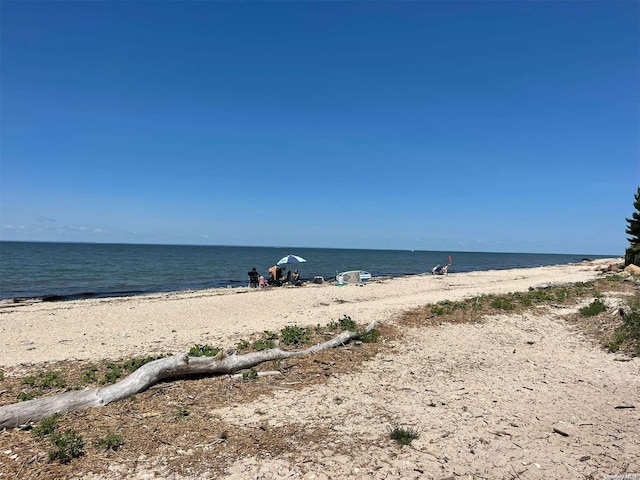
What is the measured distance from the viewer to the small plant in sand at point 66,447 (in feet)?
15.6

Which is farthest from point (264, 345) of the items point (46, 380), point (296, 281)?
point (296, 281)

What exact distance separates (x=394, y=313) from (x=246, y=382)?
8.11 m

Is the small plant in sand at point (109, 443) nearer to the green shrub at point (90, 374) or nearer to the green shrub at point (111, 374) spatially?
the green shrub at point (111, 374)

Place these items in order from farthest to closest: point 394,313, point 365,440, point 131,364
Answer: point 394,313
point 131,364
point 365,440

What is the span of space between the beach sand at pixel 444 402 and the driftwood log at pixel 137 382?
1377mm

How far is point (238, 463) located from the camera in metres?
4.77

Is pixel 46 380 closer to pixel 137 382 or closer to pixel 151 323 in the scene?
pixel 137 382

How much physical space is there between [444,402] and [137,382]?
5.06 meters

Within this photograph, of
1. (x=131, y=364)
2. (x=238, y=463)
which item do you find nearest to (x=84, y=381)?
(x=131, y=364)

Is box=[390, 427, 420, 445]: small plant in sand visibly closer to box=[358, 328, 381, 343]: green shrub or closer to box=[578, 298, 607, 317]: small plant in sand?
box=[358, 328, 381, 343]: green shrub

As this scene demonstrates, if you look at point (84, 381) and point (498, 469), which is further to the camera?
point (84, 381)

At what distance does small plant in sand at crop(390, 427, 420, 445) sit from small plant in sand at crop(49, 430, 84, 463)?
12.6 feet

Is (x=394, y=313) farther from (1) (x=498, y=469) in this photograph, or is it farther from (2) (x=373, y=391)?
(1) (x=498, y=469)

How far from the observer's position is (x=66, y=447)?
482 centimetres
